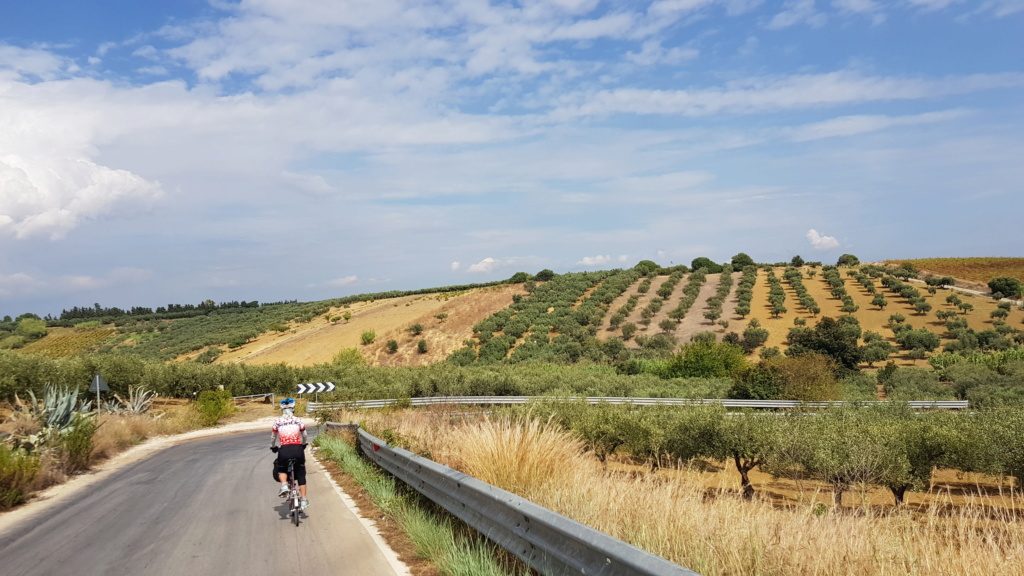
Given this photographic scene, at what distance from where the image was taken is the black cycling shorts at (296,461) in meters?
10.0

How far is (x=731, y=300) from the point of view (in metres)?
69.1

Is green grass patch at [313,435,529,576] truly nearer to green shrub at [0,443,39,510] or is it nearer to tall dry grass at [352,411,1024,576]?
tall dry grass at [352,411,1024,576]

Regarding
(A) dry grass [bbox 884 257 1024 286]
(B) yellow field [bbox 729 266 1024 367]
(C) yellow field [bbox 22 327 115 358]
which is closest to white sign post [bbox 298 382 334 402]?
(B) yellow field [bbox 729 266 1024 367]

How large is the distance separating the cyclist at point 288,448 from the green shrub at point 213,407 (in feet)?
84.7

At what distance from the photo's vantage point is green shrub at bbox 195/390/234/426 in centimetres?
3397

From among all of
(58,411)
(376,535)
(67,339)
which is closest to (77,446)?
(58,411)

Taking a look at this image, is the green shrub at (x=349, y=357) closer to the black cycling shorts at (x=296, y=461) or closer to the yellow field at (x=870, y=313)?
the yellow field at (x=870, y=313)

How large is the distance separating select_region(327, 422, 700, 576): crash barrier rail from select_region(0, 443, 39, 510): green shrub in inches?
325

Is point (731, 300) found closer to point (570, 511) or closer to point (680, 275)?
point (680, 275)

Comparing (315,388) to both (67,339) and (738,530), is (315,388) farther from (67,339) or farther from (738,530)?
(67,339)

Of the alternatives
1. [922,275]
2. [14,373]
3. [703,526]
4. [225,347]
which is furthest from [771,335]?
[225,347]

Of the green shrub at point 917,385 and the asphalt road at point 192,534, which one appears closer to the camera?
the asphalt road at point 192,534

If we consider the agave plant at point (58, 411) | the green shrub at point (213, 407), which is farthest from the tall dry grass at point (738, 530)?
the green shrub at point (213, 407)

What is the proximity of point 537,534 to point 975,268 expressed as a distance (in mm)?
103126
